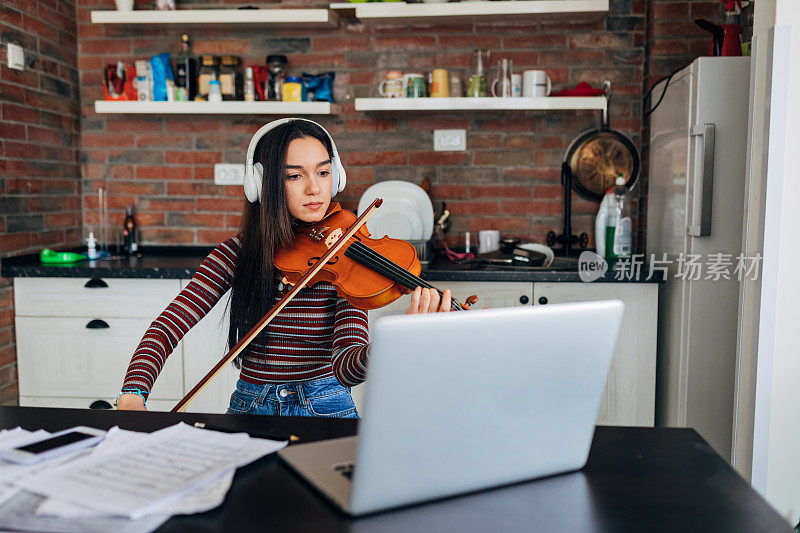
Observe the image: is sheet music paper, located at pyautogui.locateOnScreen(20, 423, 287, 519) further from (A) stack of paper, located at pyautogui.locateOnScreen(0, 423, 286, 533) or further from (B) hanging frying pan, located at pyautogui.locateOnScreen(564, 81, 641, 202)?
(B) hanging frying pan, located at pyautogui.locateOnScreen(564, 81, 641, 202)

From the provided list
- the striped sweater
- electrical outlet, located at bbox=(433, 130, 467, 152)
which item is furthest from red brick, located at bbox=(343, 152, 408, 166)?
the striped sweater

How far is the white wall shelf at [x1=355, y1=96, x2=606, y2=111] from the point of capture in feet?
8.84

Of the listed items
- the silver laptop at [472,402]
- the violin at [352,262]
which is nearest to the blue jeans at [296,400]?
the violin at [352,262]

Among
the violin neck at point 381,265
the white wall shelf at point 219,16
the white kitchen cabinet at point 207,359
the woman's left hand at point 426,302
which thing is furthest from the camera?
the white wall shelf at point 219,16

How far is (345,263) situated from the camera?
1.51 m

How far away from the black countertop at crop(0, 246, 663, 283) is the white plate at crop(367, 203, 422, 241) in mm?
144

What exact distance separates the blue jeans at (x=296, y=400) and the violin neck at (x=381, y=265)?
26cm

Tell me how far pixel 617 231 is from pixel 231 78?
1659 mm

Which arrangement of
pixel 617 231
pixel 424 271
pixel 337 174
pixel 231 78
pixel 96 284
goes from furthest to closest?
pixel 231 78
pixel 617 231
pixel 96 284
pixel 424 271
pixel 337 174

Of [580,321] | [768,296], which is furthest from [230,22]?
[580,321]

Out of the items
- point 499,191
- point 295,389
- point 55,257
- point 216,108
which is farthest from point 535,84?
point 55,257

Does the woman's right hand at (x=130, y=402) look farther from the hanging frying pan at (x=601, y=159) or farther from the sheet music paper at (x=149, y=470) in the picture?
the hanging frying pan at (x=601, y=159)

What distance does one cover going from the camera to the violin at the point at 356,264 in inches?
57.7

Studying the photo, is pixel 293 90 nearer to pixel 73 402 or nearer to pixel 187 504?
pixel 73 402
